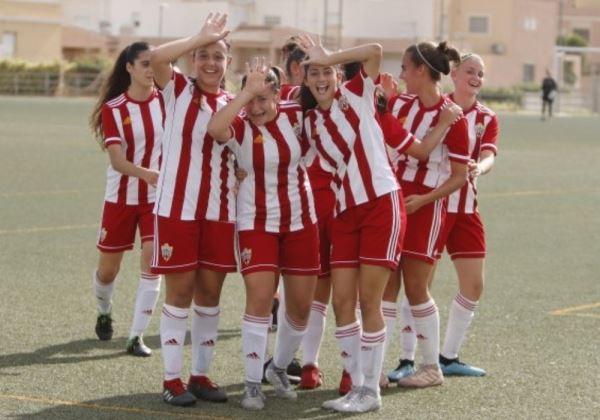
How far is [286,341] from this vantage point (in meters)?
7.74

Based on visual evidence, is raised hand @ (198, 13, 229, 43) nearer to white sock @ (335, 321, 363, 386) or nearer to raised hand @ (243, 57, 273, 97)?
raised hand @ (243, 57, 273, 97)

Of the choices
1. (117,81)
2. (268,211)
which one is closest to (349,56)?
(268,211)

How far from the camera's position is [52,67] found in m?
69.9

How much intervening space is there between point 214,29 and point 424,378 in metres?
2.32

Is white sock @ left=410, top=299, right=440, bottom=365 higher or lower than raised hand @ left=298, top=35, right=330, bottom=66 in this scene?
lower

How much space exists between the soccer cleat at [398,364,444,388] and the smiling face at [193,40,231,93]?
6.53 feet

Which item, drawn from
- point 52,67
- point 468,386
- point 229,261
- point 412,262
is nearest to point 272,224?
point 229,261

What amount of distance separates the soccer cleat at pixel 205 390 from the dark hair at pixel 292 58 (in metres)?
2.01

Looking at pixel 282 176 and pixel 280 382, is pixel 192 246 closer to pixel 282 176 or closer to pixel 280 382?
pixel 282 176

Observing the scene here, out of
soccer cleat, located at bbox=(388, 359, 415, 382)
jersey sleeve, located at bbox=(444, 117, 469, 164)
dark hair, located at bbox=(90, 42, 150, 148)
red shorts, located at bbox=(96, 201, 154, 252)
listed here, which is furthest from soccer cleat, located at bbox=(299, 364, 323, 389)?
dark hair, located at bbox=(90, 42, 150, 148)

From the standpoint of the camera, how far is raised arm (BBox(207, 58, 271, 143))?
274 inches

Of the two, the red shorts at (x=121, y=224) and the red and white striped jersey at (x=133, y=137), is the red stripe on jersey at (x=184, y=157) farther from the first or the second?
the red shorts at (x=121, y=224)

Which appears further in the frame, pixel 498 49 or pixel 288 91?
pixel 498 49

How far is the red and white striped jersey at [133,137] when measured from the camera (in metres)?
9.02
